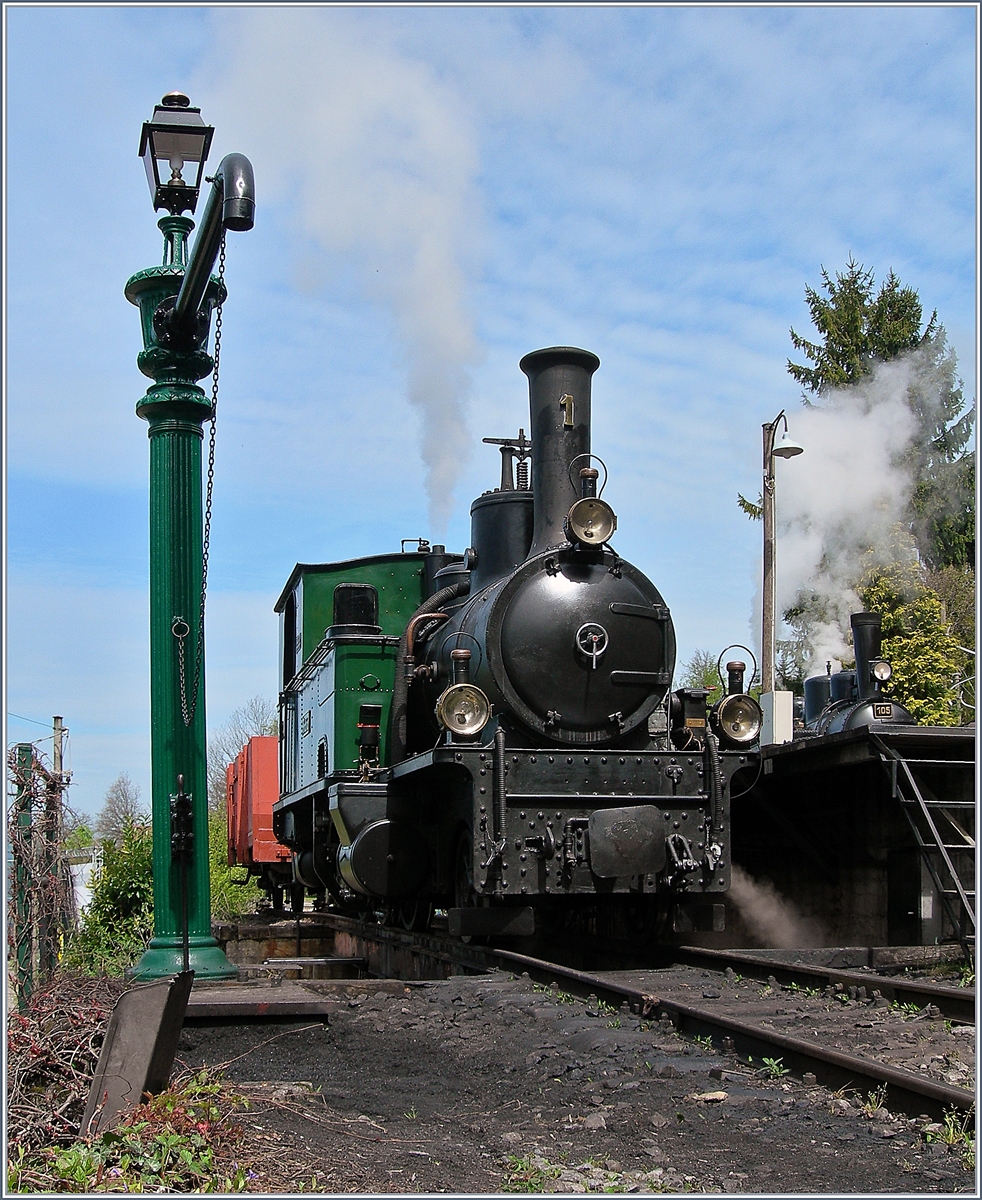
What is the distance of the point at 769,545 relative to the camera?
1736 cm

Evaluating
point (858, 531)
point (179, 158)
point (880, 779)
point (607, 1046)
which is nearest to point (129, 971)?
point (607, 1046)

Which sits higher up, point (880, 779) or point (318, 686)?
point (318, 686)

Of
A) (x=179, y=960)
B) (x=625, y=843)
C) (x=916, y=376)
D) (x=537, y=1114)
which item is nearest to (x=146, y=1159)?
(x=537, y=1114)

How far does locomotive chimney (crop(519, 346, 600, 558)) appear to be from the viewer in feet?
29.4

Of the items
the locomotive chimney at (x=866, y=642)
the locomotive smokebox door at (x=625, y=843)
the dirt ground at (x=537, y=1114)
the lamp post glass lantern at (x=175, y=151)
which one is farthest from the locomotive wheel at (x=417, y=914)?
the lamp post glass lantern at (x=175, y=151)

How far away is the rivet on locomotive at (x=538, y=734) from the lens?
312 inches

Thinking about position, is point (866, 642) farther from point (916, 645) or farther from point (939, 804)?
point (916, 645)

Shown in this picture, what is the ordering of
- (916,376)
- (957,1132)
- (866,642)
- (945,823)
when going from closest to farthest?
(957,1132), (945,823), (866,642), (916,376)

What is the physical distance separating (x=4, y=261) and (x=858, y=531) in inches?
1063

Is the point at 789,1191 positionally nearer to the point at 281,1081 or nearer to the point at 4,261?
the point at 281,1081

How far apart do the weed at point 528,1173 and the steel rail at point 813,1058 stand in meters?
1.29

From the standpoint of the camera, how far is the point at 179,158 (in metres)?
7.37

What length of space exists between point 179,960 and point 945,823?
224 inches

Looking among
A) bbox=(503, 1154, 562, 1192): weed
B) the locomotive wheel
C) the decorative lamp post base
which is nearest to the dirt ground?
bbox=(503, 1154, 562, 1192): weed
